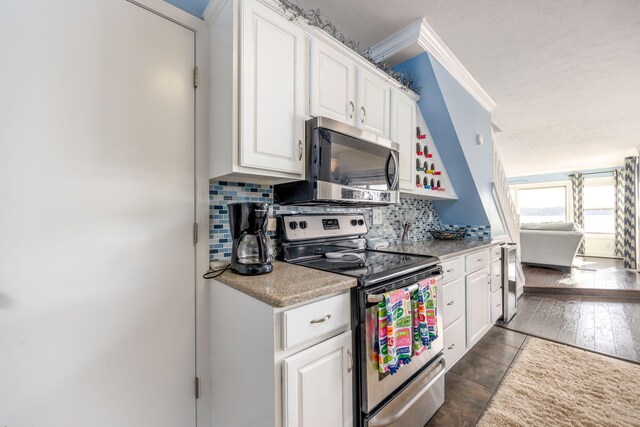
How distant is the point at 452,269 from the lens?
1.88m

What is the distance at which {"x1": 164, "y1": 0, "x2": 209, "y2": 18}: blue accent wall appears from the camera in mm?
1286

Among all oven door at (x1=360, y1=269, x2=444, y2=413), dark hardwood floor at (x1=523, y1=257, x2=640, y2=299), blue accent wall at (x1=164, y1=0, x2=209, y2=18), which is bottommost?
dark hardwood floor at (x1=523, y1=257, x2=640, y2=299)

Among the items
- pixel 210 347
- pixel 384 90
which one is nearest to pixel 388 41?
pixel 384 90

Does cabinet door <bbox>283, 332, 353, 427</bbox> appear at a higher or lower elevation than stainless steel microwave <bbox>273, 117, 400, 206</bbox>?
lower

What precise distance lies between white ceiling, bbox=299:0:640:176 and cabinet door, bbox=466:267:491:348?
1799 mm

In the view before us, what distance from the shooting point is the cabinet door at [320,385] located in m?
0.91

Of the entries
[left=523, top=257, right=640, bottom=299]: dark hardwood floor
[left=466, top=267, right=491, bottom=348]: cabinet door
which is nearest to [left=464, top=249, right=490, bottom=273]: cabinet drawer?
[left=466, top=267, right=491, bottom=348]: cabinet door

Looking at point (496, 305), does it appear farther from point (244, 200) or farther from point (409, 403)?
point (244, 200)

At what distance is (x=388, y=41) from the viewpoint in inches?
78.2

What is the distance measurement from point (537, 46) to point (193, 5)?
94.8 inches

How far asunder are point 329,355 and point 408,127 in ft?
6.04

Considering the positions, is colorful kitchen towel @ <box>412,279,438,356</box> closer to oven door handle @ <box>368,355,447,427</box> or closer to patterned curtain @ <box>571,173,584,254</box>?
oven door handle @ <box>368,355,447,427</box>

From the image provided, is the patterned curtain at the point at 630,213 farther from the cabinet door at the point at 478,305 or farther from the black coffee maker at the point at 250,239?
the black coffee maker at the point at 250,239

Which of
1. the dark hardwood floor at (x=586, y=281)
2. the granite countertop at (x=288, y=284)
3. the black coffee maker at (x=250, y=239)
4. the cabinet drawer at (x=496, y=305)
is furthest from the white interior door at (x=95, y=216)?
the dark hardwood floor at (x=586, y=281)
